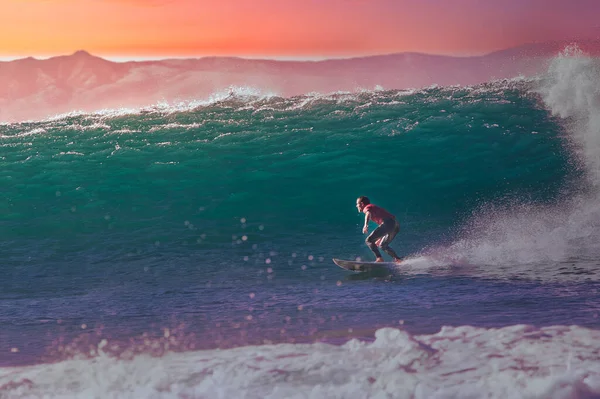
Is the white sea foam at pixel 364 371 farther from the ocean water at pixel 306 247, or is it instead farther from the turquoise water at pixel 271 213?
the turquoise water at pixel 271 213

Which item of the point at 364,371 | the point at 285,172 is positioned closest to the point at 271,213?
the point at 285,172

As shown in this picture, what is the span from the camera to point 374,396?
6.62 metres

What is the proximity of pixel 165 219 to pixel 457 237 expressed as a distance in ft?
32.1

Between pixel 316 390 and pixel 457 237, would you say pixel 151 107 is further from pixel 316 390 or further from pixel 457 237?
pixel 316 390

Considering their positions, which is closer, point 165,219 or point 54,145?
point 165,219

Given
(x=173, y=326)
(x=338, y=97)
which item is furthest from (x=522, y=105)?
(x=173, y=326)

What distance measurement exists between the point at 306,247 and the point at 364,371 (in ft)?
32.5

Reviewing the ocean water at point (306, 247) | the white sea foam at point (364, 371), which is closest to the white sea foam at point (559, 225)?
the ocean water at point (306, 247)

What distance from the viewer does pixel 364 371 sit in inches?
284

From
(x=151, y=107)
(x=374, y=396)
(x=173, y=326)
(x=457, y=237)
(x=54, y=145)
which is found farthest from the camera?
(x=151, y=107)

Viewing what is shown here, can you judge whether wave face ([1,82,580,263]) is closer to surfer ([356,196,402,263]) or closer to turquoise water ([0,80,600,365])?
turquoise water ([0,80,600,365])

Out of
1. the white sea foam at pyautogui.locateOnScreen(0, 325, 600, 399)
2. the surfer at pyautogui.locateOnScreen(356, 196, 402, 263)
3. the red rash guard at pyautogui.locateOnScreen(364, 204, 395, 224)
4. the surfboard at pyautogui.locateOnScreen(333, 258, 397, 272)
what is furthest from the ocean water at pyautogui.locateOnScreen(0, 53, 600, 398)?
the red rash guard at pyautogui.locateOnScreen(364, 204, 395, 224)

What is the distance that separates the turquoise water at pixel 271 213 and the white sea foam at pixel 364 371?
0.63 metres

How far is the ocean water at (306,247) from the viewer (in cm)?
743
